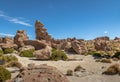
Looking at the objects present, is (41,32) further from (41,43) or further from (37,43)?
(41,43)

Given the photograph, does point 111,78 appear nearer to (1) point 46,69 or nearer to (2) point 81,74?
(2) point 81,74

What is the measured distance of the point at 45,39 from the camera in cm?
5338

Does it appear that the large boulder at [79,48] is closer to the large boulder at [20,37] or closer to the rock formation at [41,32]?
the rock formation at [41,32]

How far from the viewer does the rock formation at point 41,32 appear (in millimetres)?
53062

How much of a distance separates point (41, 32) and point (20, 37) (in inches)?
226

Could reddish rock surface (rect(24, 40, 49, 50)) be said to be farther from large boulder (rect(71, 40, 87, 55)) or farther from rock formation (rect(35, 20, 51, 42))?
large boulder (rect(71, 40, 87, 55))

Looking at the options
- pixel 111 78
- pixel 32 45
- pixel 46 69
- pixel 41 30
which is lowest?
pixel 111 78

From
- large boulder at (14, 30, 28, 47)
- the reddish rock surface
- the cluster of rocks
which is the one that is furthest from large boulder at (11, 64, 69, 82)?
large boulder at (14, 30, 28, 47)

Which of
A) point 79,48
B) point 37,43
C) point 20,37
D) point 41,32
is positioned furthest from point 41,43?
point 79,48

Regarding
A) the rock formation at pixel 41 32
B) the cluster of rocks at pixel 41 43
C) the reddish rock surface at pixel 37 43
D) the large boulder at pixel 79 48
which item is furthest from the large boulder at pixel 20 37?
the large boulder at pixel 79 48

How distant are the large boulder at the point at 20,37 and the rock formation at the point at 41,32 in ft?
10.0

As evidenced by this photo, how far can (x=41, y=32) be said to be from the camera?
52.9 m

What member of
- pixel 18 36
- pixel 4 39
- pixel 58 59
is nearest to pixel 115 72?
pixel 58 59

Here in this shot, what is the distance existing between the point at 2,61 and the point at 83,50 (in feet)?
65.0
